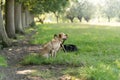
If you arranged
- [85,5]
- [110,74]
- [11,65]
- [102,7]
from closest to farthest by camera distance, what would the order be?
[110,74] < [11,65] < [85,5] < [102,7]

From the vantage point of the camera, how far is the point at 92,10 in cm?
12450

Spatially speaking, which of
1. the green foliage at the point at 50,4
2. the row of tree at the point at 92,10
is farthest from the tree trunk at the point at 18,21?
the row of tree at the point at 92,10

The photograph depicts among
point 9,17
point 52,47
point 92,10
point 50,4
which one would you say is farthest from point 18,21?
point 92,10

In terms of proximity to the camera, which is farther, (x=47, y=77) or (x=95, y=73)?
(x=47, y=77)

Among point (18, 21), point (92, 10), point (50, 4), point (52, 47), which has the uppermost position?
point (50, 4)

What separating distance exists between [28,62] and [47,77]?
2.94 metres

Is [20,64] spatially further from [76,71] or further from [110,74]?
[110,74]

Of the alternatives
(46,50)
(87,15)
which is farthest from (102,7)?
(46,50)

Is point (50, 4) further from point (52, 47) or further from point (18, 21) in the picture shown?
point (52, 47)

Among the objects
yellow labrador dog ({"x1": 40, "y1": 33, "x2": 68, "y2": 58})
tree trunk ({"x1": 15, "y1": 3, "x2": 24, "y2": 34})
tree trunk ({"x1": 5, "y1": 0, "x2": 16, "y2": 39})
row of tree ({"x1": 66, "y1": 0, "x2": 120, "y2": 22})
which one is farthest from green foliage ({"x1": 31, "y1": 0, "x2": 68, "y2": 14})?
row of tree ({"x1": 66, "y1": 0, "x2": 120, "y2": 22})

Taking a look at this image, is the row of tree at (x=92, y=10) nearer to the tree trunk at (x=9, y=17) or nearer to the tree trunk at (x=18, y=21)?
the tree trunk at (x=18, y=21)

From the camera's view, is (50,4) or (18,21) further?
(50,4)

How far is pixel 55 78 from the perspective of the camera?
9320mm

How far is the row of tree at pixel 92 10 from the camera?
112 metres
